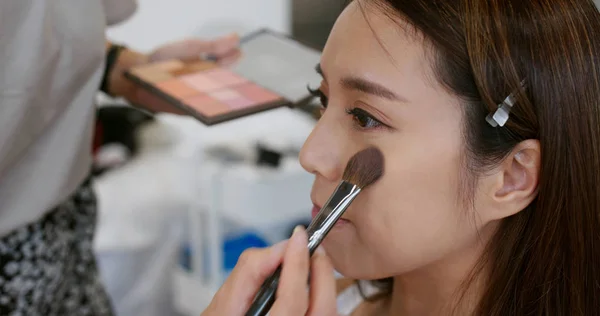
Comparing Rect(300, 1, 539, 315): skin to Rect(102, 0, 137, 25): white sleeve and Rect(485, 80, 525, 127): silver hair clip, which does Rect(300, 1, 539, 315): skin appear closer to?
Rect(485, 80, 525, 127): silver hair clip

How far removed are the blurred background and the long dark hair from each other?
2.61 ft

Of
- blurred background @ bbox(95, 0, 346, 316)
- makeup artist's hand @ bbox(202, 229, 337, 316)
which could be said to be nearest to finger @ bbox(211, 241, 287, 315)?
makeup artist's hand @ bbox(202, 229, 337, 316)

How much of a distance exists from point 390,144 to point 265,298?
0.65ft

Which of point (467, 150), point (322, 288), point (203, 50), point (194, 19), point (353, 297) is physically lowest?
point (194, 19)

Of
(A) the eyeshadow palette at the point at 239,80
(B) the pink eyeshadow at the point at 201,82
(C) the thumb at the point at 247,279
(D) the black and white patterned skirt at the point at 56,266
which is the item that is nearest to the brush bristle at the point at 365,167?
(C) the thumb at the point at 247,279

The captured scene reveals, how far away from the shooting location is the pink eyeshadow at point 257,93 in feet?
3.20

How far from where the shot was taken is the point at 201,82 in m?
1.05

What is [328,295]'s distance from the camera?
670mm

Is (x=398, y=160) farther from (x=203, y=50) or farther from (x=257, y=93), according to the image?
(x=203, y=50)

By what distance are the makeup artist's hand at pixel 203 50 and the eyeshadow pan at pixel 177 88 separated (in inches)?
4.3

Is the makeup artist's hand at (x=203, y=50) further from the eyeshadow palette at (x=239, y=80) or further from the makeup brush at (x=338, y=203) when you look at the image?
the makeup brush at (x=338, y=203)

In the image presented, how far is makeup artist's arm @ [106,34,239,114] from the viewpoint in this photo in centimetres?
112

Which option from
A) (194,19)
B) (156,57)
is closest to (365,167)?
(156,57)

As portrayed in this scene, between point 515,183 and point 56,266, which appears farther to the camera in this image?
A: point 56,266
